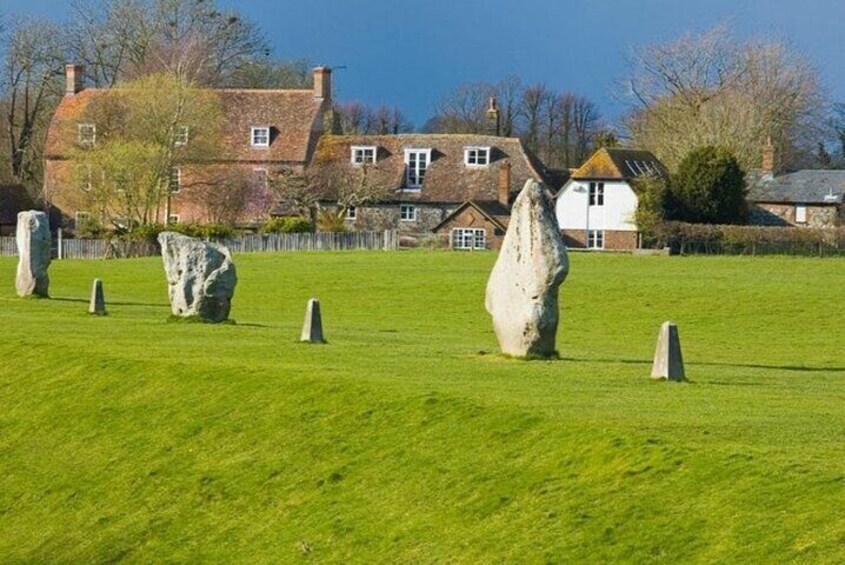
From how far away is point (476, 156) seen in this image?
104m

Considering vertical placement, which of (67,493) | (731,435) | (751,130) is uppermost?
(751,130)

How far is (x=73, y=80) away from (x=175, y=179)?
14.8 meters

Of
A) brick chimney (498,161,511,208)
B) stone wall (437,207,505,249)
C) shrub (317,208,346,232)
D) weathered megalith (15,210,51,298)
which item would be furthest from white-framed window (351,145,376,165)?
weathered megalith (15,210,51,298)

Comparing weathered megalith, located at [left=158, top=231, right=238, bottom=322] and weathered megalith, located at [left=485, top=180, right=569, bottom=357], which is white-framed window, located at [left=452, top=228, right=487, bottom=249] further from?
weathered megalith, located at [left=485, top=180, right=569, bottom=357]

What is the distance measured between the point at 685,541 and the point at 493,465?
3.70 metres

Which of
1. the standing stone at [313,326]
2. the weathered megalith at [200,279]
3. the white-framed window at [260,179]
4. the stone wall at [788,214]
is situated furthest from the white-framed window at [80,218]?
the standing stone at [313,326]

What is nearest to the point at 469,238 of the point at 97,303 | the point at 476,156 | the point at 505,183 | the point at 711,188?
the point at 505,183

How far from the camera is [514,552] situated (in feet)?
54.4

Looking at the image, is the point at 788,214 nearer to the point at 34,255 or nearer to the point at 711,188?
the point at 711,188

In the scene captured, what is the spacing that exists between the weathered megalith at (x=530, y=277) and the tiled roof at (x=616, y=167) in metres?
68.6

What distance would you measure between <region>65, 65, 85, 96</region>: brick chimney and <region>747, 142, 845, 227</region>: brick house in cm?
4177

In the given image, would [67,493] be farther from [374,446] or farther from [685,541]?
[685,541]

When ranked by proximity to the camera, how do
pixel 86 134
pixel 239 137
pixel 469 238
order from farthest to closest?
pixel 239 137 → pixel 86 134 → pixel 469 238

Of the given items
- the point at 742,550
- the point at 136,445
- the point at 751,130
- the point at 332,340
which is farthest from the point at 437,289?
the point at 751,130
